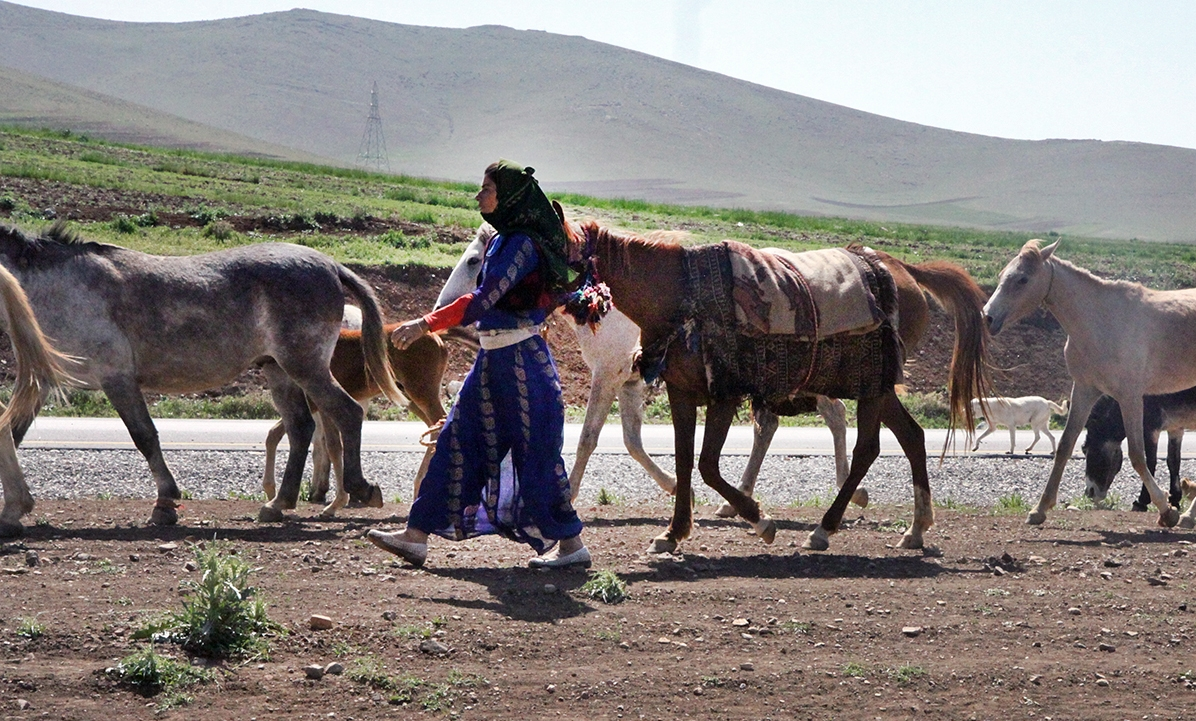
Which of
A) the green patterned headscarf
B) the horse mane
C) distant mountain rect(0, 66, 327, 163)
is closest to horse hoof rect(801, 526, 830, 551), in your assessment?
the green patterned headscarf

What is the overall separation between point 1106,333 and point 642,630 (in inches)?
241

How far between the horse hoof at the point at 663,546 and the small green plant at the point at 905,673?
252 cm

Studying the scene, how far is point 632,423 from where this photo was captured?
1030cm

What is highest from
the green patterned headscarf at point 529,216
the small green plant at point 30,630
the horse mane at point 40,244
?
the green patterned headscarf at point 529,216

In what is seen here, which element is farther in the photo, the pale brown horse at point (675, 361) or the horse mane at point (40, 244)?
the horse mane at point (40, 244)

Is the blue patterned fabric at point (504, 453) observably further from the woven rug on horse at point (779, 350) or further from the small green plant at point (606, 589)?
the woven rug on horse at point (779, 350)

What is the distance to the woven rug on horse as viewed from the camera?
7.96 meters

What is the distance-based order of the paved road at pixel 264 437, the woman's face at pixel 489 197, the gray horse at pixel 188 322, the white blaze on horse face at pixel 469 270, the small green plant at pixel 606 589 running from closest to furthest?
the small green plant at pixel 606 589 < the woman's face at pixel 489 197 < the gray horse at pixel 188 322 < the white blaze on horse face at pixel 469 270 < the paved road at pixel 264 437

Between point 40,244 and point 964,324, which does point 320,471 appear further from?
point 964,324

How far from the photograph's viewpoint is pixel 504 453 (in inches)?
281

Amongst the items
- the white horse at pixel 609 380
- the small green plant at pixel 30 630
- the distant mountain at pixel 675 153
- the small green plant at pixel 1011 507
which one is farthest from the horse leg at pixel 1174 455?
the distant mountain at pixel 675 153

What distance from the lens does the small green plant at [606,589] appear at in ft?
21.5

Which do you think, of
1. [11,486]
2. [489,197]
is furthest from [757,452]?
[11,486]

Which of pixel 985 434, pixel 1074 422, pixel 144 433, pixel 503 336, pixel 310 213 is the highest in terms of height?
pixel 310 213
